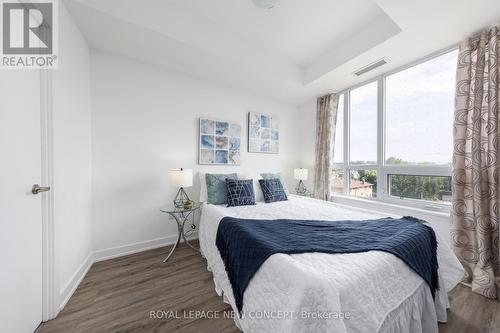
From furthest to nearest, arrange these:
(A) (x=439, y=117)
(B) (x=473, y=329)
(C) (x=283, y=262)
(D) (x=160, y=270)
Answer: (A) (x=439, y=117) → (D) (x=160, y=270) → (B) (x=473, y=329) → (C) (x=283, y=262)

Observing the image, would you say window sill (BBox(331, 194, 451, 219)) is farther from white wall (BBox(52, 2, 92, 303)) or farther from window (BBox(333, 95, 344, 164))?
white wall (BBox(52, 2, 92, 303))

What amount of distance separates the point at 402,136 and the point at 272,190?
197 centimetres

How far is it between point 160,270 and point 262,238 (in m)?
1.39

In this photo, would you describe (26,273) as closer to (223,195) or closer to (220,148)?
(223,195)

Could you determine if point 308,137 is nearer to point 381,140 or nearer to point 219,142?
point 381,140

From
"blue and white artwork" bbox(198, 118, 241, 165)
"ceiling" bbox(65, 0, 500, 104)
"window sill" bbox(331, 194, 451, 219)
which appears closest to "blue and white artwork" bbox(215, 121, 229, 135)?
"blue and white artwork" bbox(198, 118, 241, 165)

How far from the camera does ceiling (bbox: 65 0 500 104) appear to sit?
1725mm

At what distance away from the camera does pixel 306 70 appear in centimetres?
315

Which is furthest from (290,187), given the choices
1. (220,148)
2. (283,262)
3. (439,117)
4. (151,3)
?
(151,3)

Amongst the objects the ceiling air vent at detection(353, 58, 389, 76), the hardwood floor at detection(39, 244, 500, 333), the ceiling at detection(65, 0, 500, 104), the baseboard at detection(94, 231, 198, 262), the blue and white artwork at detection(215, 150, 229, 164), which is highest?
the ceiling at detection(65, 0, 500, 104)

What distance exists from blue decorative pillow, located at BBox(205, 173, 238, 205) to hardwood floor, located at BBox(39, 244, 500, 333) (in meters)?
0.81

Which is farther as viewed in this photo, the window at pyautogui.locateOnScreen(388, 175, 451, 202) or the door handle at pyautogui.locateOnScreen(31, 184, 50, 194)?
the window at pyautogui.locateOnScreen(388, 175, 451, 202)

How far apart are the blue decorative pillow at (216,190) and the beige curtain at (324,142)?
1.91 meters

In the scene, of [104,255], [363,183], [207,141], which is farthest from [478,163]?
[104,255]
